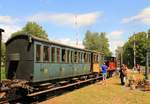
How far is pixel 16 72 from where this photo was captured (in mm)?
18594

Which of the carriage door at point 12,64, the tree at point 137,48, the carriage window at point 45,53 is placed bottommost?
the carriage door at point 12,64

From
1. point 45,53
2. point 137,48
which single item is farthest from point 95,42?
point 45,53

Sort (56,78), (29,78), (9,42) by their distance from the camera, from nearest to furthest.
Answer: (29,78)
(9,42)
(56,78)

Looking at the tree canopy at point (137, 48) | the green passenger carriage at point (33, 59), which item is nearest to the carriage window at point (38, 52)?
the green passenger carriage at point (33, 59)

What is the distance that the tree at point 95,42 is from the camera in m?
146

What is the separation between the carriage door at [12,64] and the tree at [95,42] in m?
126

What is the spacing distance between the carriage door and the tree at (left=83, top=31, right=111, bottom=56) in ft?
414

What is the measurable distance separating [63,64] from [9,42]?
16.5ft

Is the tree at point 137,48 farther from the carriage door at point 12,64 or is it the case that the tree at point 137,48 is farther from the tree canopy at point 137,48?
the carriage door at point 12,64

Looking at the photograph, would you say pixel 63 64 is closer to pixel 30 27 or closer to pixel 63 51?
pixel 63 51

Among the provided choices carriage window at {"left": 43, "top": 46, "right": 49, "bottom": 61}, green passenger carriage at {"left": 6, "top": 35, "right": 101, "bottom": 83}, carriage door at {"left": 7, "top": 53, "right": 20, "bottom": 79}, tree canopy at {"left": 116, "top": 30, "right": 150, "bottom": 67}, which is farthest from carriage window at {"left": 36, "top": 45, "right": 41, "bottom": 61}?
tree canopy at {"left": 116, "top": 30, "right": 150, "bottom": 67}

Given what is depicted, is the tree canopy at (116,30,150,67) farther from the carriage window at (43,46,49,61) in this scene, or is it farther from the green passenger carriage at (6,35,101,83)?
the carriage window at (43,46,49,61)

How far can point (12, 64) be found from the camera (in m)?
18.8

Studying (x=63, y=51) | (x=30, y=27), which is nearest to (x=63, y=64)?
(x=63, y=51)
